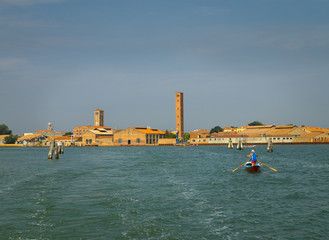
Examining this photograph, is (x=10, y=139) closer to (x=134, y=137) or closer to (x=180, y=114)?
(x=134, y=137)

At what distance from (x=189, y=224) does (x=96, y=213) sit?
13.9 ft

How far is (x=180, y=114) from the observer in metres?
170

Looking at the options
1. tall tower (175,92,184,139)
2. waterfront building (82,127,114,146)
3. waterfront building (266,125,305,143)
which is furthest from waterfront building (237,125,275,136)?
waterfront building (82,127,114,146)

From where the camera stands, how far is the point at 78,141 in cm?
16888

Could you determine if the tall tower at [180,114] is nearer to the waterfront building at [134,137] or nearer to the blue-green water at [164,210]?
the waterfront building at [134,137]

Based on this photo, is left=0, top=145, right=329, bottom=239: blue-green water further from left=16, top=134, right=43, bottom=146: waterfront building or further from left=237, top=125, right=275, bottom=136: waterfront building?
left=16, top=134, right=43, bottom=146: waterfront building

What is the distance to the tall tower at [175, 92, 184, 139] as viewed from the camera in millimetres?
170250

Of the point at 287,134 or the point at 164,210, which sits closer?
the point at 164,210

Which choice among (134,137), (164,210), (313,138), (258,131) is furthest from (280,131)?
(164,210)

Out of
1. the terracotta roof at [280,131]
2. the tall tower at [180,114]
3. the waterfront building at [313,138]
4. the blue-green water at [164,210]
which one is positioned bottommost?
the blue-green water at [164,210]

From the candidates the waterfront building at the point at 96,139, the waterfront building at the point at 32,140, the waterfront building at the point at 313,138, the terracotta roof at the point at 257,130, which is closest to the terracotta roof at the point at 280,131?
the terracotta roof at the point at 257,130

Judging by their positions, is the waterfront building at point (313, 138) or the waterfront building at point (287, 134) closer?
the waterfront building at point (313, 138)

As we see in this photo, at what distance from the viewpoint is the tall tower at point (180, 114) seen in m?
170

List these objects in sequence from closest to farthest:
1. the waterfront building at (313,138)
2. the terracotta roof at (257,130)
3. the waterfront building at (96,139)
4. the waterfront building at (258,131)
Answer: the waterfront building at (313,138)
the waterfront building at (258,131)
the terracotta roof at (257,130)
the waterfront building at (96,139)
